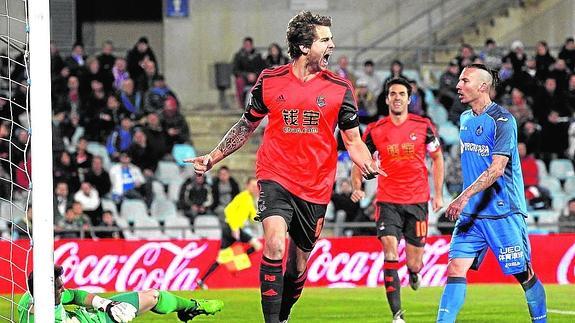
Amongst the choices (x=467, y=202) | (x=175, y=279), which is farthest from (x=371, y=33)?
(x=467, y=202)

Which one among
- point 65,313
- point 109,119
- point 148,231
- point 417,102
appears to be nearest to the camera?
point 65,313

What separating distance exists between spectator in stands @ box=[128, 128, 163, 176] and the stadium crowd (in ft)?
0.07

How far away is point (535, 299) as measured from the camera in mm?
9633

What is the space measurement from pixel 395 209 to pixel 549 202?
357 inches

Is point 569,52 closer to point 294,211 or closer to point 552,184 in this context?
point 552,184

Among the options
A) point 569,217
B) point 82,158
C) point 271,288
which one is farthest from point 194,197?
point 271,288

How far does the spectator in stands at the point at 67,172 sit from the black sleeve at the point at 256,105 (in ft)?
38.2

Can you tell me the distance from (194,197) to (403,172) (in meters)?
8.41

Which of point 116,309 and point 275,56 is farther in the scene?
point 275,56

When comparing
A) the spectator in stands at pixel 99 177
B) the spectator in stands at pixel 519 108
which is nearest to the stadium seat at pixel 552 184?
the spectator in stands at pixel 519 108

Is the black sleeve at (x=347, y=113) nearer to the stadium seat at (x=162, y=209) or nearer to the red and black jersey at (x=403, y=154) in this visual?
the red and black jersey at (x=403, y=154)

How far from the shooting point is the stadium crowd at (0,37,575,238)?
21.0m

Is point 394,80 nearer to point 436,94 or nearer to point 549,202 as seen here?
point 549,202

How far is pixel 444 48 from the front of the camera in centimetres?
2611
